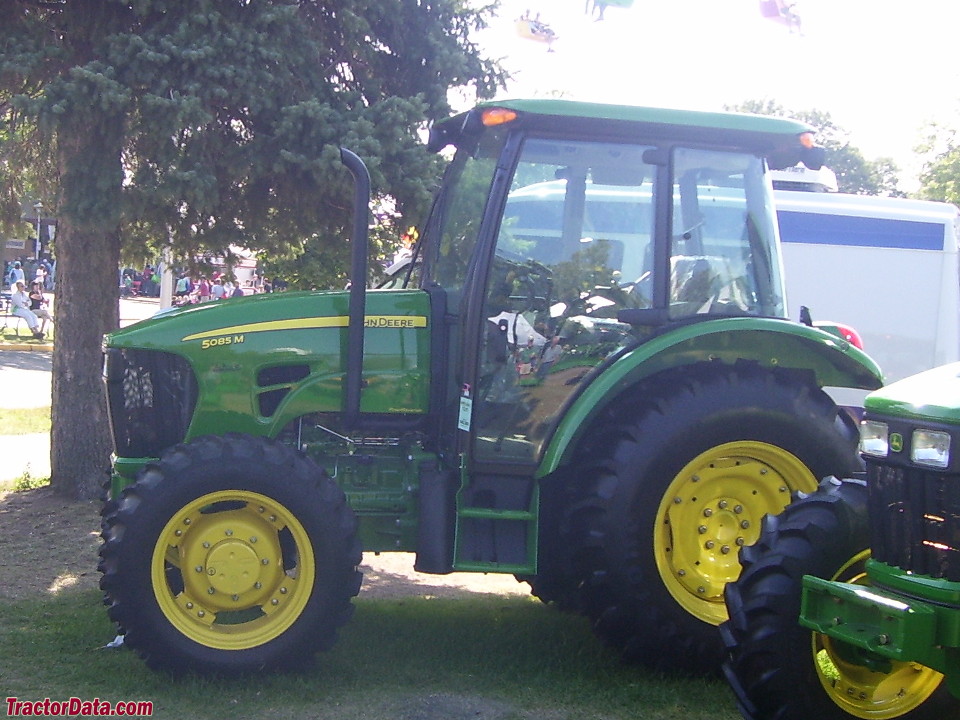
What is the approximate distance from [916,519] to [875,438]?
30 cm

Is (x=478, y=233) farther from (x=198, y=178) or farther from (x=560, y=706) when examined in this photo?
(x=198, y=178)

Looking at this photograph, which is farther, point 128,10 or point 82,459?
point 82,459

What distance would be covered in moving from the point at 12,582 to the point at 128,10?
146 inches

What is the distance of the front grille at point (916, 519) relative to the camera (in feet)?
11.5

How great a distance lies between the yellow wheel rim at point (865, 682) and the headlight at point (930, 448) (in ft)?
1.79

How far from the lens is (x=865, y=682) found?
401 cm

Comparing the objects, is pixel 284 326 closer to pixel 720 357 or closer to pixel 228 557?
pixel 228 557

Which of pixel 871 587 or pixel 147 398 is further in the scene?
pixel 147 398

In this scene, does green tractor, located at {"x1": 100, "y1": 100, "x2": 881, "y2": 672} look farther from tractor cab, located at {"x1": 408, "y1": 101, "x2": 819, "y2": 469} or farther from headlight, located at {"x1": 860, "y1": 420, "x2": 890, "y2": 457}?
headlight, located at {"x1": 860, "y1": 420, "x2": 890, "y2": 457}

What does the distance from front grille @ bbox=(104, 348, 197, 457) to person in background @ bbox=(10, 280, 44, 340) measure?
21858 millimetres

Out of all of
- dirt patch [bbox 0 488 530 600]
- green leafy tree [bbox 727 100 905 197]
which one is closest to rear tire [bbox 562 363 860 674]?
dirt patch [bbox 0 488 530 600]

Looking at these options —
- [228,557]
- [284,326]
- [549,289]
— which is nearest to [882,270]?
[549,289]

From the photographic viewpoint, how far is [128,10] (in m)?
7.39

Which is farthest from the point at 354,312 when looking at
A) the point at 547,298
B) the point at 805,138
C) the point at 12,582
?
the point at 12,582
